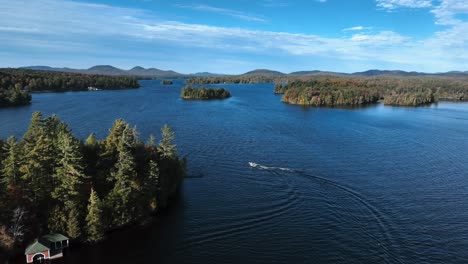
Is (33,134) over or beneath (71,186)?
over

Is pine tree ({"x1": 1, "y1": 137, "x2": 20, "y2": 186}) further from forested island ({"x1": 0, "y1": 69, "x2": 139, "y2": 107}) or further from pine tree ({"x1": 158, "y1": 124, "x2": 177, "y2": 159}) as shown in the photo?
forested island ({"x1": 0, "y1": 69, "x2": 139, "y2": 107})

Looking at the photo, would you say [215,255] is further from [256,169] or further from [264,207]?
[256,169]

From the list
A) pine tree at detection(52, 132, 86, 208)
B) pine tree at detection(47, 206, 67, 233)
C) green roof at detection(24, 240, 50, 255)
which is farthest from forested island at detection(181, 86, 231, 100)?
green roof at detection(24, 240, 50, 255)

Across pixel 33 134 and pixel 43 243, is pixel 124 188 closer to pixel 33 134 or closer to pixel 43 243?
pixel 43 243

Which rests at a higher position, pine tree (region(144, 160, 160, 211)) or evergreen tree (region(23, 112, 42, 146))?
evergreen tree (region(23, 112, 42, 146))

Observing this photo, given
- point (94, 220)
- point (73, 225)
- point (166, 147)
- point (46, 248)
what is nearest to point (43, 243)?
point (46, 248)

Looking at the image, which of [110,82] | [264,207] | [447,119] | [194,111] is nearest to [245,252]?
[264,207]

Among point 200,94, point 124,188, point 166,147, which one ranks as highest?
point 200,94
